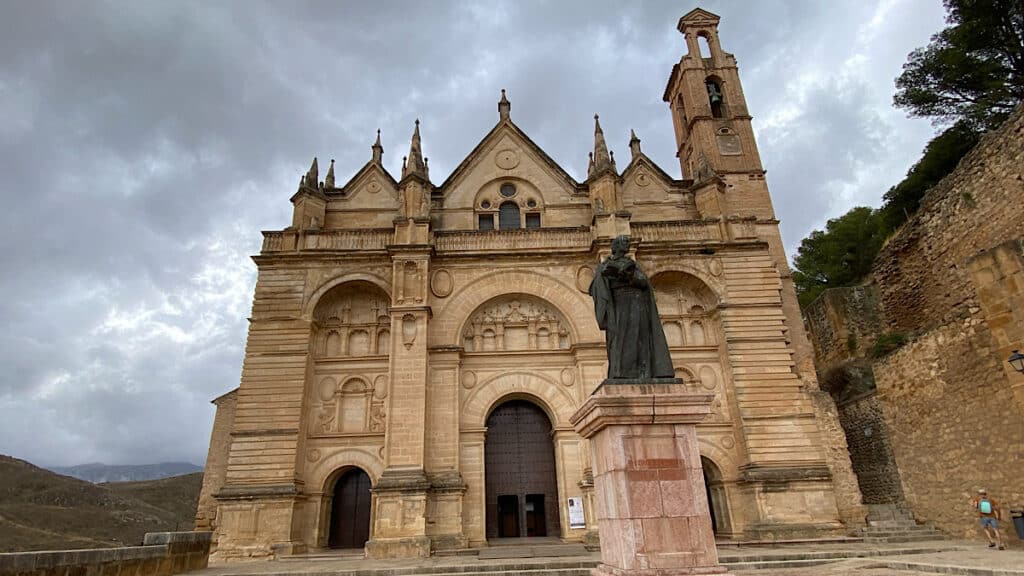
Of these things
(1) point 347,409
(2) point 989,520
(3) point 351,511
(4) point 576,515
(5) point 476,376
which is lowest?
(2) point 989,520

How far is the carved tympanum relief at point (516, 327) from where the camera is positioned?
63.4 feet

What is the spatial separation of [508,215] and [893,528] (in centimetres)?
1639

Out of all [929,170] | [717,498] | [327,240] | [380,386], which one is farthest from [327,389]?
[929,170]

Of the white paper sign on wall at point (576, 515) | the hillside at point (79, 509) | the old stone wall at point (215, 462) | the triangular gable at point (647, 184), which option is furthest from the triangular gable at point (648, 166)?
the hillside at point (79, 509)

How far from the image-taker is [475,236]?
20.3 metres

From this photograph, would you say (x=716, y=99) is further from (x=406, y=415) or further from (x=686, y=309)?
(x=406, y=415)

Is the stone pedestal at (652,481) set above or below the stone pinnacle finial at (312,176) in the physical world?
below

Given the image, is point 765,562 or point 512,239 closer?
point 765,562

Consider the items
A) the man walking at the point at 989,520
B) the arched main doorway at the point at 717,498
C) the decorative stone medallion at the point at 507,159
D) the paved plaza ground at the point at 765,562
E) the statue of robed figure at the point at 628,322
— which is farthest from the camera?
the decorative stone medallion at the point at 507,159

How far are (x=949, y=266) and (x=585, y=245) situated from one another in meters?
11.8

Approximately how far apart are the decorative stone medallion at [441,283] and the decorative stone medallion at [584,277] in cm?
455

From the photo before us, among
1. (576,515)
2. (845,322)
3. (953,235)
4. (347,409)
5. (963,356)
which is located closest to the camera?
(963,356)

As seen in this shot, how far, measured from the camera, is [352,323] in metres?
19.7

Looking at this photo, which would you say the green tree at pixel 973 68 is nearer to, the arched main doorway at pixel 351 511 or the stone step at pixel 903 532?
the stone step at pixel 903 532
